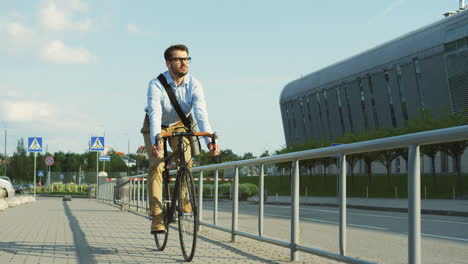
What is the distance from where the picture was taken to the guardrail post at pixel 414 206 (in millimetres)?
3926

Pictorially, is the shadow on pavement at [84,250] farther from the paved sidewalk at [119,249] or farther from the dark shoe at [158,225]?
the dark shoe at [158,225]

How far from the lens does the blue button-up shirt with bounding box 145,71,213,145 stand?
595 cm

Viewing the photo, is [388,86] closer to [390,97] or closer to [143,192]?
[390,97]

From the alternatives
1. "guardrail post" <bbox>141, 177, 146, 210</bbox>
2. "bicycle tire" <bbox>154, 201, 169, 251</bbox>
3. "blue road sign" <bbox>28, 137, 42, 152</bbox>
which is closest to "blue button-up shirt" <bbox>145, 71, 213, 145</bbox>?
"bicycle tire" <bbox>154, 201, 169, 251</bbox>

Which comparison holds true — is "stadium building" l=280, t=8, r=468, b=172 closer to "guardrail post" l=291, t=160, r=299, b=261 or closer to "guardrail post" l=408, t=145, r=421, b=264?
"guardrail post" l=291, t=160, r=299, b=261

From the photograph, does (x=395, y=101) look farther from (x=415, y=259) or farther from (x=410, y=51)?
(x=415, y=259)

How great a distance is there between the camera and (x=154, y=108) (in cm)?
590

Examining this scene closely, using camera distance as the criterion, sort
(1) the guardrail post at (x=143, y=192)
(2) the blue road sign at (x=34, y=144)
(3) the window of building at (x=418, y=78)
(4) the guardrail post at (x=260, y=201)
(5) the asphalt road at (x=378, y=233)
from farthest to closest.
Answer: (3) the window of building at (x=418, y=78), (2) the blue road sign at (x=34, y=144), (1) the guardrail post at (x=143, y=192), (4) the guardrail post at (x=260, y=201), (5) the asphalt road at (x=378, y=233)

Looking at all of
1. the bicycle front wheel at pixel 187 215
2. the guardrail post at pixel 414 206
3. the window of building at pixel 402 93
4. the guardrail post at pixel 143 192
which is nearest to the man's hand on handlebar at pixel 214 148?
the bicycle front wheel at pixel 187 215

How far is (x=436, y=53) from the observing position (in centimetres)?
4519

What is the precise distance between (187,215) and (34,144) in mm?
25609

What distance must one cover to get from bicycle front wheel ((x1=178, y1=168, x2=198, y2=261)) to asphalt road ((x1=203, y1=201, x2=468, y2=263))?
1.02 metres

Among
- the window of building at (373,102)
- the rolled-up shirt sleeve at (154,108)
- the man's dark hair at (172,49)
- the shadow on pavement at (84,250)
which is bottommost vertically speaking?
the shadow on pavement at (84,250)

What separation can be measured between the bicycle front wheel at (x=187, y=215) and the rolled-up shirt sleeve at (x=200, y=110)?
512 mm
